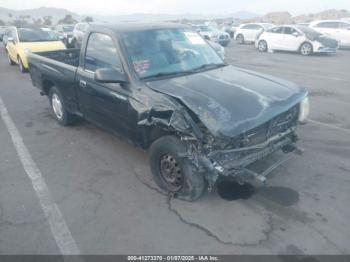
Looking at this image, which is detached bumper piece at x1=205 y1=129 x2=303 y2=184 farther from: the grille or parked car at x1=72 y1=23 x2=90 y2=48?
parked car at x1=72 y1=23 x2=90 y2=48

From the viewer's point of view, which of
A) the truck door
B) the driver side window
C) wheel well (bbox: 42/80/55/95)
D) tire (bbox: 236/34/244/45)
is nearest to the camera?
the truck door

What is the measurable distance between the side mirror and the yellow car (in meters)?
8.41

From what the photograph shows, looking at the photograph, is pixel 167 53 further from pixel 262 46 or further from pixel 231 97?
pixel 262 46

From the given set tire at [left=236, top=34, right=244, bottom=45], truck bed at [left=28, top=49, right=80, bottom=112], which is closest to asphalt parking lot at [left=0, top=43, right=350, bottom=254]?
truck bed at [left=28, top=49, right=80, bottom=112]

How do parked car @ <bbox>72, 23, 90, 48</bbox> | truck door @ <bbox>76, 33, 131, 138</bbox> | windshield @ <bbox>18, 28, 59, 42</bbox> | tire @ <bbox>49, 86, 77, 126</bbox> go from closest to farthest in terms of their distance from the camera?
truck door @ <bbox>76, 33, 131, 138</bbox> < tire @ <bbox>49, 86, 77, 126</bbox> < windshield @ <bbox>18, 28, 59, 42</bbox> < parked car @ <bbox>72, 23, 90, 48</bbox>

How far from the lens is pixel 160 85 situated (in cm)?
393

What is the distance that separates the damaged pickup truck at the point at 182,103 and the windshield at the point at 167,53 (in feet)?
0.05

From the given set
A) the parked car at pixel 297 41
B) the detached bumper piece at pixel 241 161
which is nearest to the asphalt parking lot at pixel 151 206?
the detached bumper piece at pixel 241 161

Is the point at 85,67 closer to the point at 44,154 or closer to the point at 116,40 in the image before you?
the point at 116,40

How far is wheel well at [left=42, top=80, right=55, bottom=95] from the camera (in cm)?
629

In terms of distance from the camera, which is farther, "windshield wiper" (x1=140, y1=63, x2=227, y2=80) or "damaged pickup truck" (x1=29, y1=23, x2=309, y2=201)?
"windshield wiper" (x1=140, y1=63, x2=227, y2=80)

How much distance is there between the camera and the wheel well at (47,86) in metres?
6.29

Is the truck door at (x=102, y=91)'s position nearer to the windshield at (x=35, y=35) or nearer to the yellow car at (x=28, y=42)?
the yellow car at (x=28, y=42)

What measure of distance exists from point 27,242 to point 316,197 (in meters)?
3.30
